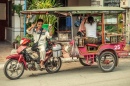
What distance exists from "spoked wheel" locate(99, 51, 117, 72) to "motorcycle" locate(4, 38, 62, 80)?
55.7 inches

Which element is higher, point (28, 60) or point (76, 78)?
point (28, 60)

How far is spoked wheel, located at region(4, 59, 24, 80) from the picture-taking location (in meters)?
9.12

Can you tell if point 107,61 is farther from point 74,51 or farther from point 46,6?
point 46,6

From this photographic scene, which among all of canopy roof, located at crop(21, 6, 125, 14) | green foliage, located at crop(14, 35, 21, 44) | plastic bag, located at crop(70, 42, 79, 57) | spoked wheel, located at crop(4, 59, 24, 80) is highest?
canopy roof, located at crop(21, 6, 125, 14)

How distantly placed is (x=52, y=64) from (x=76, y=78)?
113 centimetres

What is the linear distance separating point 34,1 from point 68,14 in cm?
542

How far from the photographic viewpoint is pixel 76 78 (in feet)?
30.9

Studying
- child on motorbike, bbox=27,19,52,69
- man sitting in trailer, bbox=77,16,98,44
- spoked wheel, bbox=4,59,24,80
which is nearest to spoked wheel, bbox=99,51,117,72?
man sitting in trailer, bbox=77,16,98,44

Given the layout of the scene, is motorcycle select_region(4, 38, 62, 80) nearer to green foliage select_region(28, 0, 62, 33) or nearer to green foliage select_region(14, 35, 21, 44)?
green foliage select_region(28, 0, 62, 33)

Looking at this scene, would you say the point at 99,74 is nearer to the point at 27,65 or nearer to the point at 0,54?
the point at 27,65

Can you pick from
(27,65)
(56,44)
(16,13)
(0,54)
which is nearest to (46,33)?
(56,44)

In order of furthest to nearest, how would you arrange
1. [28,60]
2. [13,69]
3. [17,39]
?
[17,39]
[28,60]
[13,69]

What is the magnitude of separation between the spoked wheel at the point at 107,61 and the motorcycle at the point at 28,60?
4.64 ft

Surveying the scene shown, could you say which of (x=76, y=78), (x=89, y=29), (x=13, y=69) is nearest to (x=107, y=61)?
(x=89, y=29)
